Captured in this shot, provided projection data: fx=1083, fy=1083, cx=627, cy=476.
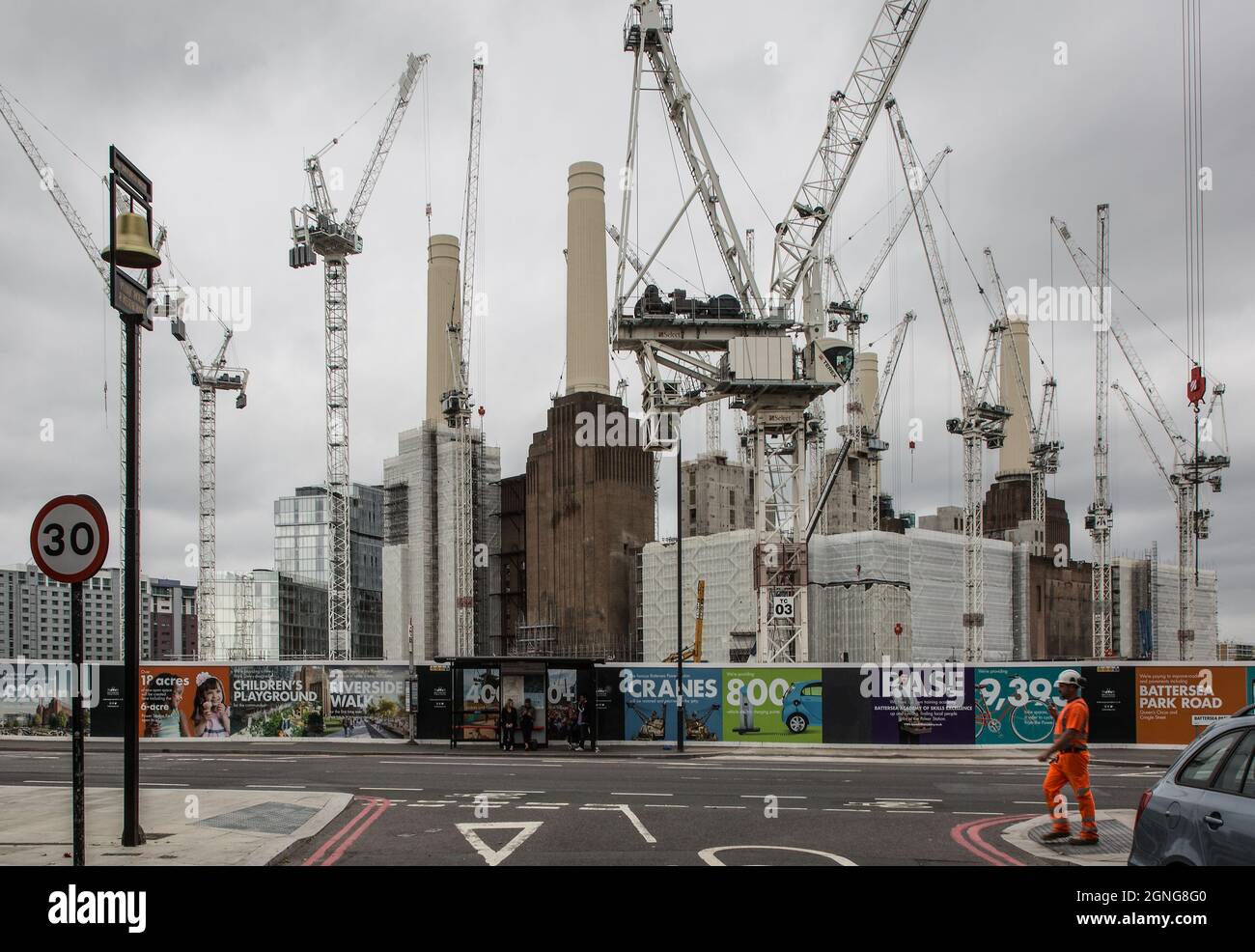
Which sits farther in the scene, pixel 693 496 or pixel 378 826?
pixel 693 496

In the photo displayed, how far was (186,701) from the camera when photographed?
1406 inches

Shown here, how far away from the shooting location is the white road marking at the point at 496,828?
11938 millimetres

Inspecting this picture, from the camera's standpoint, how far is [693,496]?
5128 inches

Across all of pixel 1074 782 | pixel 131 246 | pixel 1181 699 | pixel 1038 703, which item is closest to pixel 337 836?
pixel 131 246

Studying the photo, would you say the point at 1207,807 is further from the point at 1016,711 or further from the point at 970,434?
the point at 970,434

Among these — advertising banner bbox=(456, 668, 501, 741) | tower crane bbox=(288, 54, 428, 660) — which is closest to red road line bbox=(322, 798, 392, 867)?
advertising banner bbox=(456, 668, 501, 741)

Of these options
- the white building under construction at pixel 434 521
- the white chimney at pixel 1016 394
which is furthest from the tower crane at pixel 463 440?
the white chimney at pixel 1016 394

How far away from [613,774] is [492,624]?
95.2 metres

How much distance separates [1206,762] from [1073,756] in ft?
15.3

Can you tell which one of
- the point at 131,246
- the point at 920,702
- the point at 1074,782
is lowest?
the point at 920,702
